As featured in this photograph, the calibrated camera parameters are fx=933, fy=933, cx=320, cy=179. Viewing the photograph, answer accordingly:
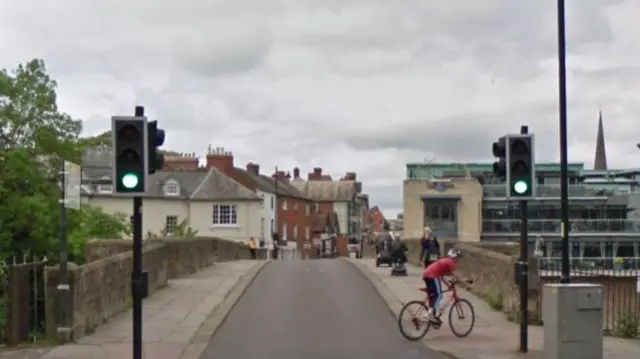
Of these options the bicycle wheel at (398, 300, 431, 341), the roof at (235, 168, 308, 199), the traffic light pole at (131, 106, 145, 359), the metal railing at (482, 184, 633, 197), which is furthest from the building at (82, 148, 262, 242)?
the traffic light pole at (131, 106, 145, 359)

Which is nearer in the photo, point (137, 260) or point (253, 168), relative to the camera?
point (137, 260)

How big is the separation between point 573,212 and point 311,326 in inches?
2492

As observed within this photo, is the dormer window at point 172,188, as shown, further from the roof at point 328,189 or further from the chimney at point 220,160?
the roof at point 328,189

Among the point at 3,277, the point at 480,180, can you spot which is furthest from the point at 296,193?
the point at 3,277

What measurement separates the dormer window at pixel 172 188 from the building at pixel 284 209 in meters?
9.40

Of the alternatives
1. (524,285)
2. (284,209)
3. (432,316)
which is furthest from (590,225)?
(524,285)

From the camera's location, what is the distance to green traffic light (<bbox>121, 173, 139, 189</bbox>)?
10984mm

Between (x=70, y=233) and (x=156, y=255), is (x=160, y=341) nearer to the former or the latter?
(x=156, y=255)

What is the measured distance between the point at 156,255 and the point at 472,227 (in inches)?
2418

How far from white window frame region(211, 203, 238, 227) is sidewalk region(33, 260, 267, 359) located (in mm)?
50347

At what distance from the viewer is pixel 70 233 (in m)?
29.1

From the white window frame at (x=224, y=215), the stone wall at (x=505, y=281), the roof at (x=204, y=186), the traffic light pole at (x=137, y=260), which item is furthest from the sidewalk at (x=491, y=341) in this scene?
the white window frame at (x=224, y=215)

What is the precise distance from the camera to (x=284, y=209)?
3669 inches

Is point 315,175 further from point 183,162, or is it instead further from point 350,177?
point 183,162
